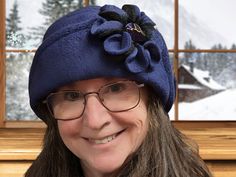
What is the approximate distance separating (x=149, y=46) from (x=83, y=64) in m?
0.13

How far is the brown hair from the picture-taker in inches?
35.2

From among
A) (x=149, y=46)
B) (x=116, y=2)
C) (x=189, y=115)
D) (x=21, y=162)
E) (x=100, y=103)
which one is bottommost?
(x=21, y=162)

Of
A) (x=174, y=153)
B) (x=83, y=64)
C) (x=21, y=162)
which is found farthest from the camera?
(x=21, y=162)

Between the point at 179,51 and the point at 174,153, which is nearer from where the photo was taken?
the point at 174,153

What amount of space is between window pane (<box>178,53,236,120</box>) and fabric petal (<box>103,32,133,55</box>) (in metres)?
1.14

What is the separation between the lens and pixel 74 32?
Answer: 802 millimetres

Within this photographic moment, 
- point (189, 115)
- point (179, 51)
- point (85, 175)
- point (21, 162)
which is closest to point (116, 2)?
point (179, 51)

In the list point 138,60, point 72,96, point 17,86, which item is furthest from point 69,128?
point 17,86

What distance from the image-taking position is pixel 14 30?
6.20ft

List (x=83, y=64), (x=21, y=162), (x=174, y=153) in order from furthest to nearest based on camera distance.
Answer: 1. (x=21, y=162)
2. (x=174, y=153)
3. (x=83, y=64)

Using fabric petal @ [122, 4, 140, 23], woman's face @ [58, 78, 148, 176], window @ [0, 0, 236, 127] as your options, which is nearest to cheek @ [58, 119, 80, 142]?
woman's face @ [58, 78, 148, 176]

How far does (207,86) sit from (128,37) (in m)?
1.21

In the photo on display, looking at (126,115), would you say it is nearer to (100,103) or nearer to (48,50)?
(100,103)

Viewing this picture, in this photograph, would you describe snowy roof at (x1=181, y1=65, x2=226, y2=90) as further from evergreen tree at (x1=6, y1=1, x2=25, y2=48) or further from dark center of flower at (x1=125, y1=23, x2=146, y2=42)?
dark center of flower at (x1=125, y1=23, x2=146, y2=42)
